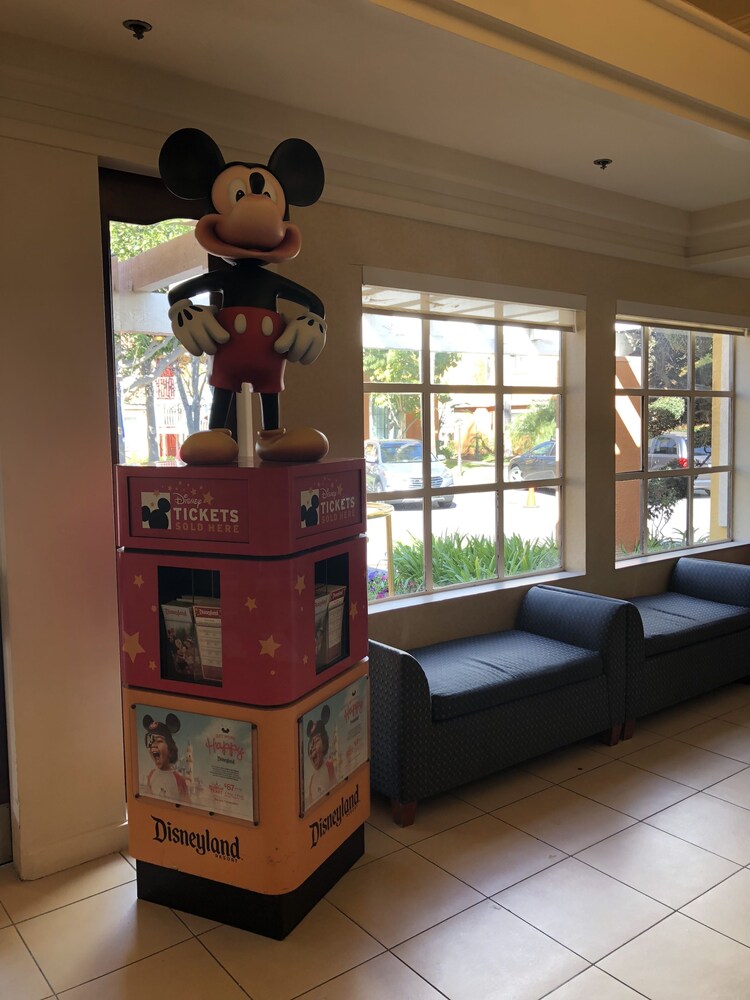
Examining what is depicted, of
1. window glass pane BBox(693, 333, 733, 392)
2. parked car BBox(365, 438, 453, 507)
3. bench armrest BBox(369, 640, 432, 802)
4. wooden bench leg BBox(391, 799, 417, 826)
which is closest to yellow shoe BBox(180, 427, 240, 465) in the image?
bench armrest BBox(369, 640, 432, 802)

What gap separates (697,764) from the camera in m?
3.56

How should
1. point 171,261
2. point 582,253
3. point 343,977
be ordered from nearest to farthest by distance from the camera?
point 343,977
point 171,261
point 582,253

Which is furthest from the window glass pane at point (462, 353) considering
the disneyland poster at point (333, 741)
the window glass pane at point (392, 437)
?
the disneyland poster at point (333, 741)

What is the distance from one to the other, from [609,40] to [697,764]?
9.65ft

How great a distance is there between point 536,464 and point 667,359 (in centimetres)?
142

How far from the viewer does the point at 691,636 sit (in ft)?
13.6

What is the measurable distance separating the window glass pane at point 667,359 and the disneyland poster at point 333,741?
323 centimetres

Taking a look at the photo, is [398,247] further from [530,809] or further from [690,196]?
[530,809]

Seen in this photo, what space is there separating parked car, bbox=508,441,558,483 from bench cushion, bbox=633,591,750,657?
0.93 m

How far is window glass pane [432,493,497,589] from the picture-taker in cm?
401

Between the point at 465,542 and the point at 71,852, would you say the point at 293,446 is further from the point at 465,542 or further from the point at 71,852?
the point at 465,542

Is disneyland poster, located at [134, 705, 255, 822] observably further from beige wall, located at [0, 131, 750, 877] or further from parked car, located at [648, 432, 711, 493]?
parked car, located at [648, 432, 711, 493]

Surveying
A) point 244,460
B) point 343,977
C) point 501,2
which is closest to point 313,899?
point 343,977

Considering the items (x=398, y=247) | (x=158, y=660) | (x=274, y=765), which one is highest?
(x=398, y=247)
